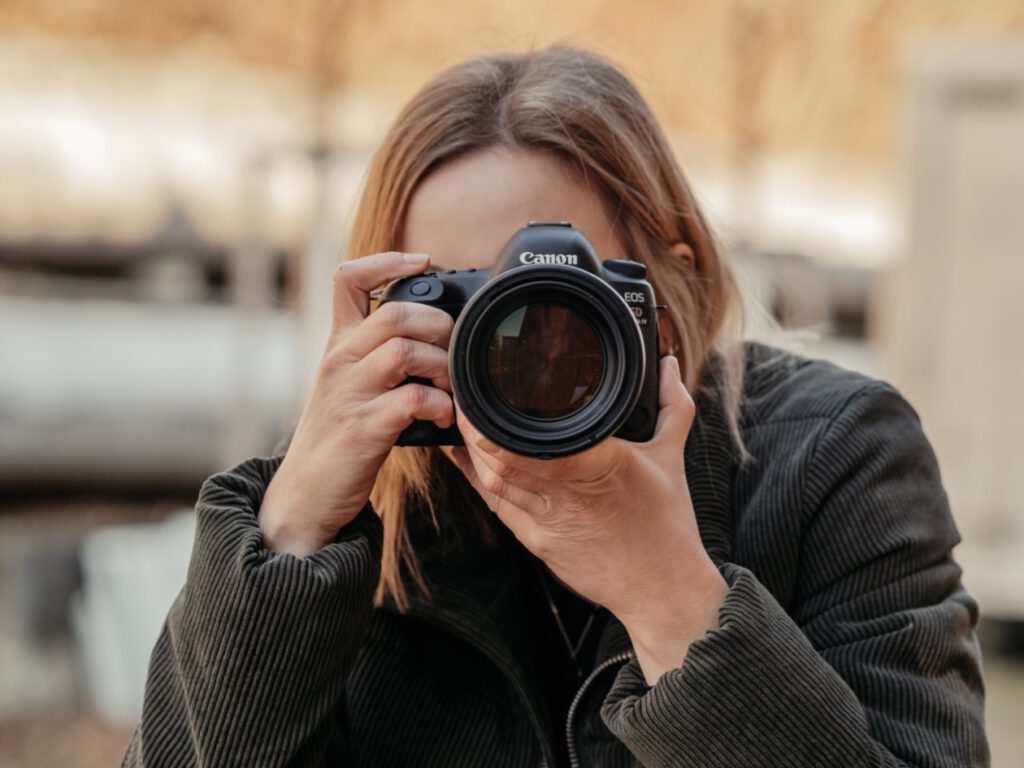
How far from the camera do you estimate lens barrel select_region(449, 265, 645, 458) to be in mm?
907

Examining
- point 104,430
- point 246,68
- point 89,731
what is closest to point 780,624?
point 89,731

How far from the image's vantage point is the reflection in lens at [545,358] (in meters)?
0.95

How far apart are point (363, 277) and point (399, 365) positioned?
103mm

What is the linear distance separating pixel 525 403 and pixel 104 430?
378cm

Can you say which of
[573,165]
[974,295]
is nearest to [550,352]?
[573,165]

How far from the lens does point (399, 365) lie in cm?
102

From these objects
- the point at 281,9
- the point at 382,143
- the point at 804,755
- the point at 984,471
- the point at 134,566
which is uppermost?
the point at 281,9

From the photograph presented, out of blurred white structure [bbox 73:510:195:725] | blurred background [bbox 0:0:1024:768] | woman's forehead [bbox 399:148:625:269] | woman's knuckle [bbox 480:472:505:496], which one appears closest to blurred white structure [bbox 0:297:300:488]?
blurred background [bbox 0:0:1024:768]

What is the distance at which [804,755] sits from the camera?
899 millimetres

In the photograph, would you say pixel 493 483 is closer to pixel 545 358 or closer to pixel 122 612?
pixel 545 358

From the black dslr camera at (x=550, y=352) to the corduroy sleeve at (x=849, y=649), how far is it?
7.2 inches

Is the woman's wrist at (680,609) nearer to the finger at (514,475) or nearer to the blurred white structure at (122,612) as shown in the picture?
the finger at (514,475)

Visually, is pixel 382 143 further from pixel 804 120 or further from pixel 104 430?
pixel 804 120

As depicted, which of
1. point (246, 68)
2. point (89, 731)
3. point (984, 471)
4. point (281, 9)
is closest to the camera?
point (89, 731)
